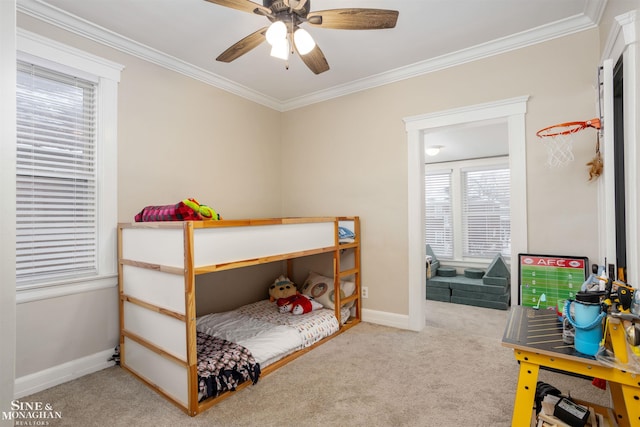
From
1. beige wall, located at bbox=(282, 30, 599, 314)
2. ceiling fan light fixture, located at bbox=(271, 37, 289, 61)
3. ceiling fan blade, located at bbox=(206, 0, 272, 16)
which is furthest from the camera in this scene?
beige wall, located at bbox=(282, 30, 599, 314)

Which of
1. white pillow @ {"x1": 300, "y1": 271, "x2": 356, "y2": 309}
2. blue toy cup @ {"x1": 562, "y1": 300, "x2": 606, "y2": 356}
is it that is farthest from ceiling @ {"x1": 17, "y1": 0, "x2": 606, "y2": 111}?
white pillow @ {"x1": 300, "y1": 271, "x2": 356, "y2": 309}

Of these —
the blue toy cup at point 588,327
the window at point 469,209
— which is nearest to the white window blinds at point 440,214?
the window at point 469,209

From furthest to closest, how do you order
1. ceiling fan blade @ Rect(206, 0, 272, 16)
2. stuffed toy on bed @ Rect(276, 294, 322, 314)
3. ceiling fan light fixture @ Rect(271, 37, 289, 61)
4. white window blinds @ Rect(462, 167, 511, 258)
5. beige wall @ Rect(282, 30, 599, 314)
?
white window blinds @ Rect(462, 167, 511, 258)
stuffed toy on bed @ Rect(276, 294, 322, 314)
beige wall @ Rect(282, 30, 599, 314)
ceiling fan light fixture @ Rect(271, 37, 289, 61)
ceiling fan blade @ Rect(206, 0, 272, 16)

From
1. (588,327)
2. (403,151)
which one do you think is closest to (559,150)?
(403,151)

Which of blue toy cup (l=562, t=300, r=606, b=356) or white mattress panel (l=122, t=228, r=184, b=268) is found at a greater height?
white mattress panel (l=122, t=228, r=184, b=268)

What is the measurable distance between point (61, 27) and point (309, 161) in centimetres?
243

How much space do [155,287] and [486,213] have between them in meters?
5.59

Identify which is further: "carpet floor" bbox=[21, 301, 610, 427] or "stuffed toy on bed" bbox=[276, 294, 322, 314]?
"stuffed toy on bed" bbox=[276, 294, 322, 314]

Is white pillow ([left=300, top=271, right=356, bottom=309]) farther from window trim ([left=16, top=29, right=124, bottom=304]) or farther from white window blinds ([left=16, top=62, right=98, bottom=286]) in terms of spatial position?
white window blinds ([left=16, top=62, right=98, bottom=286])

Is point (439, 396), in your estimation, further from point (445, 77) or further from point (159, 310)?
point (445, 77)

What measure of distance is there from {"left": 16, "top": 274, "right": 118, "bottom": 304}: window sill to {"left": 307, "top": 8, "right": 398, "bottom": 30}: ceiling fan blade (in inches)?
91.6

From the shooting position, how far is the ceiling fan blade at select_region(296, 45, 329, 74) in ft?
6.93

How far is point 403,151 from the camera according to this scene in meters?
3.22

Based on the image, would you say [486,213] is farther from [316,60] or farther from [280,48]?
[280,48]
